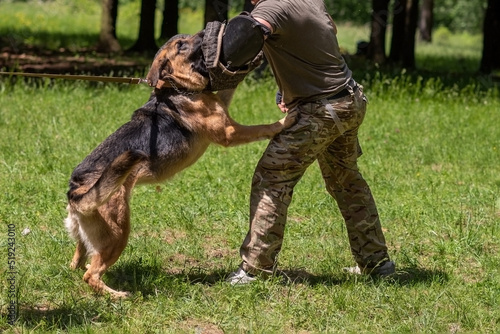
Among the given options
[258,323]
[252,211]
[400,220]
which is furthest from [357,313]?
[400,220]

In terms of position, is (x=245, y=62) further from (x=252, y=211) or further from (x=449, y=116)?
(x=449, y=116)

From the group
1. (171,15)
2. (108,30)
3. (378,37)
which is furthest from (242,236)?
(378,37)

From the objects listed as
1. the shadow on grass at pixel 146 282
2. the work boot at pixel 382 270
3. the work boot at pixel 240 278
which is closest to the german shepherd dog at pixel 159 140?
the shadow on grass at pixel 146 282

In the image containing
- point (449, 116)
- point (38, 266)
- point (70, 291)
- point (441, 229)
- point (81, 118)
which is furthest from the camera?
point (449, 116)

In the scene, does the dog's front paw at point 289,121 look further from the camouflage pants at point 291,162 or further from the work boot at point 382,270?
the work boot at point 382,270

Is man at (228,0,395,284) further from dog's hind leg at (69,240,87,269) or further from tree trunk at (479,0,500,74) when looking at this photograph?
tree trunk at (479,0,500,74)

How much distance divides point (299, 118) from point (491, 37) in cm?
1533

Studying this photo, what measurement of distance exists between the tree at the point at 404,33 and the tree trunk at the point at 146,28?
651 cm

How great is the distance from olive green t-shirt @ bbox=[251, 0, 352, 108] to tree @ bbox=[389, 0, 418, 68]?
15.4 metres

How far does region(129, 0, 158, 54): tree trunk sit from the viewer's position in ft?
64.5

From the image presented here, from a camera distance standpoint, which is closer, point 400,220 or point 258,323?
point 258,323

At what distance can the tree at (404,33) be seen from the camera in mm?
20484

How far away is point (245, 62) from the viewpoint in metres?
4.79

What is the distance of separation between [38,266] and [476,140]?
6.69m
